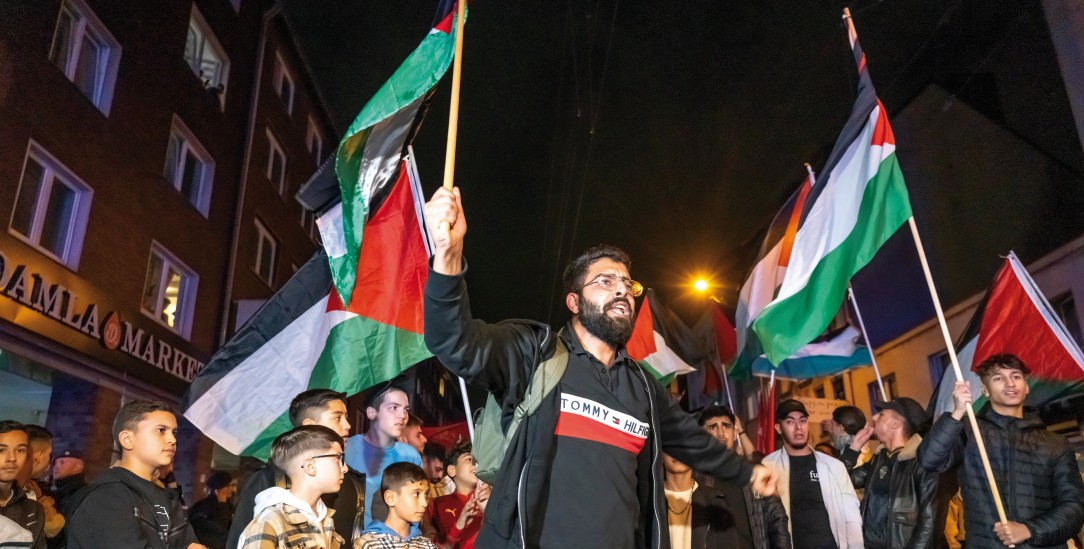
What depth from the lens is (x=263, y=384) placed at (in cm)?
634

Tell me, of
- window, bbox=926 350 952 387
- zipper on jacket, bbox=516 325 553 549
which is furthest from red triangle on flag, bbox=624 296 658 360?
zipper on jacket, bbox=516 325 553 549

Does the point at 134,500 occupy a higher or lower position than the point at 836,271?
lower

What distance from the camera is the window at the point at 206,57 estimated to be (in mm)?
16938

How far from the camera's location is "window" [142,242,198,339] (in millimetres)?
14766

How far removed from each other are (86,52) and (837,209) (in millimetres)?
12008

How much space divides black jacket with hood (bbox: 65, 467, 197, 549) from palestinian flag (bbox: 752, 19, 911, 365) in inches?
187

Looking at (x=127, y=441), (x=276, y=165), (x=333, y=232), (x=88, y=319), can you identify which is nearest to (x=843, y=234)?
(x=333, y=232)

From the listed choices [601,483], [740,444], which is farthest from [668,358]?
[601,483]

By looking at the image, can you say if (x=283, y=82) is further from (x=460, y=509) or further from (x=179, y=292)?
(x=460, y=509)

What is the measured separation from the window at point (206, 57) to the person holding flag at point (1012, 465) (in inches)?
621

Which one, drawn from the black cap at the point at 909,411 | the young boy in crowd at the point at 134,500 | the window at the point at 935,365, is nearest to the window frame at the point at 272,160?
the window at the point at 935,365

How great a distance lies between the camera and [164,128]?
15.1m

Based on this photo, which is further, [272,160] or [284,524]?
[272,160]

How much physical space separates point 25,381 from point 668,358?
10.1 meters
